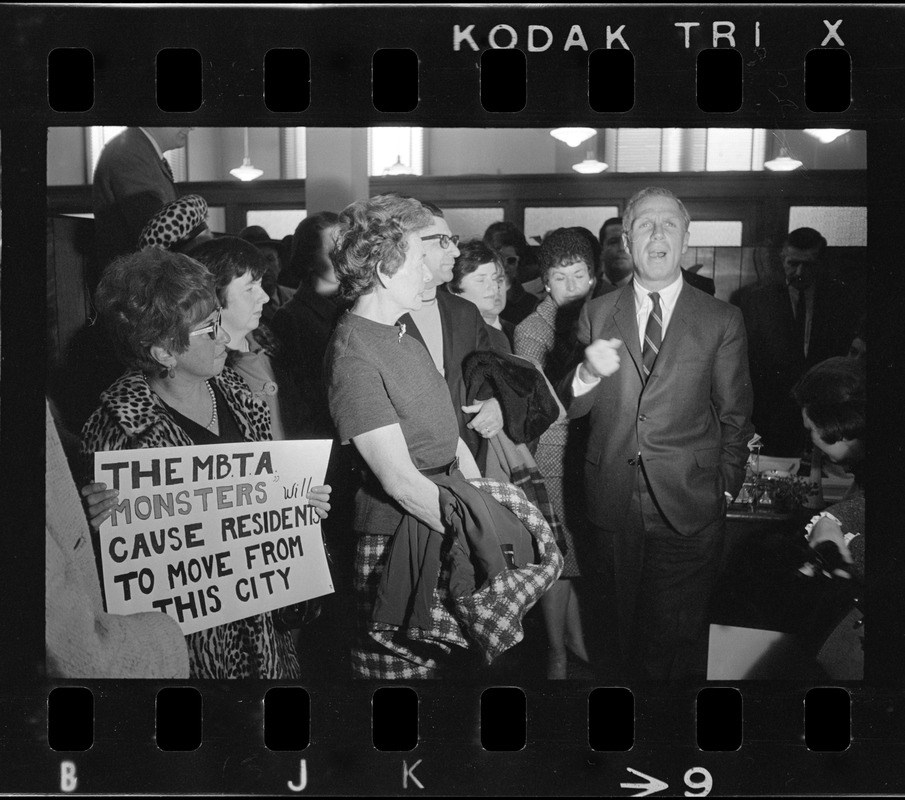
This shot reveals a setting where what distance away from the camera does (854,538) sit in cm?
360

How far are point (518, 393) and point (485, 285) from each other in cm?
37

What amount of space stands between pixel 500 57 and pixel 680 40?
0.58 metres

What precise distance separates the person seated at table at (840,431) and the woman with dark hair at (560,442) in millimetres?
756

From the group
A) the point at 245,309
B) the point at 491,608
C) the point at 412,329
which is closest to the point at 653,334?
the point at 412,329

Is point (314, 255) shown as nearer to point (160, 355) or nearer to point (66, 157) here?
point (160, 355)

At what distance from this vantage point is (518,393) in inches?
141

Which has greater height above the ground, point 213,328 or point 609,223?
point 609,223

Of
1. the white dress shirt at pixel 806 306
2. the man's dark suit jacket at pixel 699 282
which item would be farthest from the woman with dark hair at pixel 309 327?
the white dress shirt at pixel 806 306

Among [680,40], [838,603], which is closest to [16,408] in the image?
[680,40]

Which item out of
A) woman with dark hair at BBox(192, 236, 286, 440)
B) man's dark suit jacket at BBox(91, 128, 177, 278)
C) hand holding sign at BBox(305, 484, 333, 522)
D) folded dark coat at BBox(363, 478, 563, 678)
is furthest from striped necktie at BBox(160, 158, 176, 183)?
folded dark coat at BBox(363, 478, 563, 678)

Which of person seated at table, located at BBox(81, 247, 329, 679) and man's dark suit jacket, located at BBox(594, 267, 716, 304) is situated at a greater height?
man's dark suit jacket, located at BBox(594, 267, 716, 304)

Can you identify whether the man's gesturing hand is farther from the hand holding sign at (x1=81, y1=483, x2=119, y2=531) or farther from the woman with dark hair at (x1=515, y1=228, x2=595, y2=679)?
the hand holding sign at (x1=81, y1=483, x2=119, y2=531)

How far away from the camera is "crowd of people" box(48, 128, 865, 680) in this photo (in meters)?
3.54

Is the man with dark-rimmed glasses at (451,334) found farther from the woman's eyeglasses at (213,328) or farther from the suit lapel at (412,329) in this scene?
the woman's eyeglasses at (213,328)
